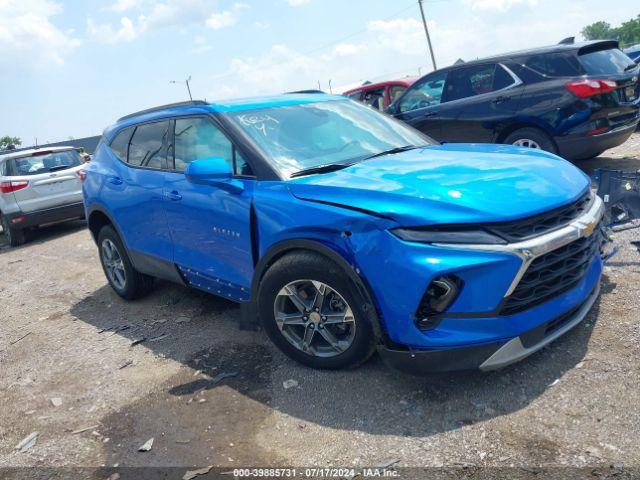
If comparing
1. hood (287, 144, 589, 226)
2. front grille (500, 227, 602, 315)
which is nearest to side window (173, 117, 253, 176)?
hood (287, 144, 589, 226)

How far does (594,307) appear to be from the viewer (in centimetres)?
376

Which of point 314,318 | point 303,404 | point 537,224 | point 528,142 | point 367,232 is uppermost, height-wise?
point 367,232

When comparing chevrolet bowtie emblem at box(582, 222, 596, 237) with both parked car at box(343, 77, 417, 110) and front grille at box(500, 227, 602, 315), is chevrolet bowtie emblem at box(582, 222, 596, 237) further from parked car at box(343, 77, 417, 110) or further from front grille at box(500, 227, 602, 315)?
parked car at box(343, 77, 417, 110)

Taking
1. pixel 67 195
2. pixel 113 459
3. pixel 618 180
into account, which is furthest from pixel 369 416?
pixel 67 195

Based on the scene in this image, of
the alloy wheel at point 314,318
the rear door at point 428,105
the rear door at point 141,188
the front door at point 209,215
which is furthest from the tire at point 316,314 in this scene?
the rear door at point 428,105

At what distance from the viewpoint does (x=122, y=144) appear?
17.3 feet

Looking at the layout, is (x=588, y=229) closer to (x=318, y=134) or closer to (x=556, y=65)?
(x=318, y=134)

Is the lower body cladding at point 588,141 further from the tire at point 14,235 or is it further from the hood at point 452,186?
the tire at point 14,235

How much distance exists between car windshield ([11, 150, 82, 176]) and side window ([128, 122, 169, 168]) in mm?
6161

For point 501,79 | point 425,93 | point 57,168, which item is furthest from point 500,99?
point 57,168

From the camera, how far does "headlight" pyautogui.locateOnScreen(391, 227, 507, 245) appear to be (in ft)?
9.00

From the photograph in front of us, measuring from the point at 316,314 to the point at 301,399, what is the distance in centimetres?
51

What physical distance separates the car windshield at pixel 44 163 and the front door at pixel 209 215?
6986 millimetres

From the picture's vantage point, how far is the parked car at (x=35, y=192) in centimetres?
995
